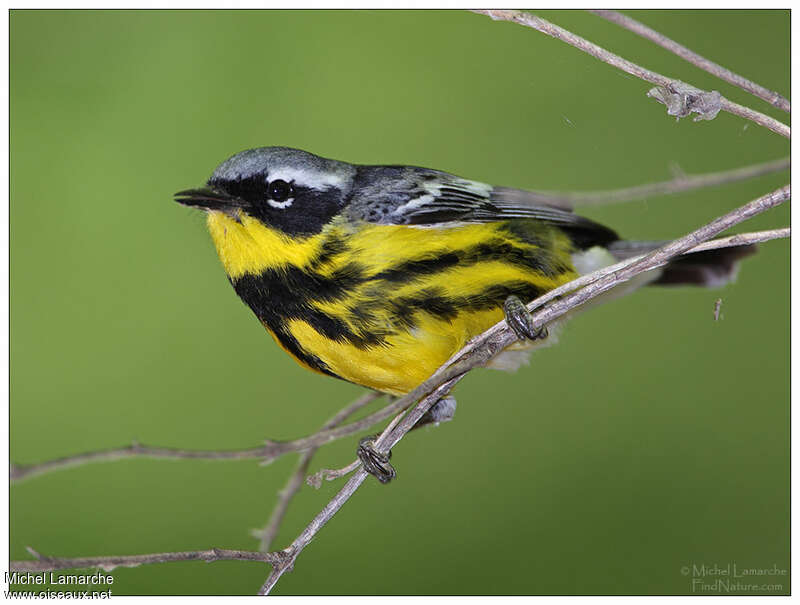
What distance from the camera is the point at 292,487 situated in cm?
171

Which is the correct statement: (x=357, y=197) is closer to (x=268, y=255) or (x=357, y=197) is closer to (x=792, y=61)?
(x=268, y=255)

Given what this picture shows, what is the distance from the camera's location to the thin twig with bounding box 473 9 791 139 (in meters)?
1.11

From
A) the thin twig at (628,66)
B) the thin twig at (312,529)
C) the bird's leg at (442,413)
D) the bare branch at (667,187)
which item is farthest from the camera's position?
the bird's leg at (442,413)

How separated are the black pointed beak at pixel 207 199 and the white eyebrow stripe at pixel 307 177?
0.09 m

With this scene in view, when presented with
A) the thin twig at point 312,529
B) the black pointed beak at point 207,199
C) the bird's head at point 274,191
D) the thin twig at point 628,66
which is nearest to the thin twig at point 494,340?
the thin twig at point 312,529

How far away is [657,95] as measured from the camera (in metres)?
1.10

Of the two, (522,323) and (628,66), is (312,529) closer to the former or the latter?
(522,323)

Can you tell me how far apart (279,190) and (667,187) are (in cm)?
77

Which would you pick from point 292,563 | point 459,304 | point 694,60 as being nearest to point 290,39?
point 459,304

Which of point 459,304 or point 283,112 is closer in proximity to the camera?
point 459,304

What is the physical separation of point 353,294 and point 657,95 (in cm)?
65

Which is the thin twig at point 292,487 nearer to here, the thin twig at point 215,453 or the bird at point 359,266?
the bird at point 359,266

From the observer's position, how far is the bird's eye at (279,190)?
1.51m

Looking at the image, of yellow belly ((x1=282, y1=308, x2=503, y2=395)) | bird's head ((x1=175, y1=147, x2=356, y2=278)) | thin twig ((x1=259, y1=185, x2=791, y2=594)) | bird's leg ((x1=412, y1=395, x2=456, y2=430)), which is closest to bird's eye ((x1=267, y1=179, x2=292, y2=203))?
bird's head ((x1=175, y1=147, x2=356, y2=278))
